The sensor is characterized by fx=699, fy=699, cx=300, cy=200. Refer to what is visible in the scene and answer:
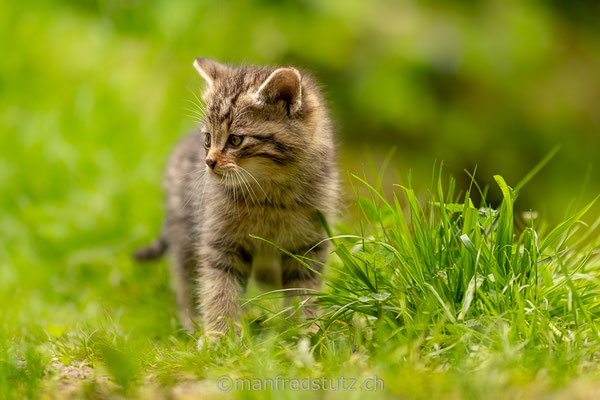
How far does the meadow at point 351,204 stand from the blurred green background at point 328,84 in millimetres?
22

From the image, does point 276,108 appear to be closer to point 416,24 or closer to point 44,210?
point 44,210

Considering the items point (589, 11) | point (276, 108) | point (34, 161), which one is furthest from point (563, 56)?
point (34, 161)

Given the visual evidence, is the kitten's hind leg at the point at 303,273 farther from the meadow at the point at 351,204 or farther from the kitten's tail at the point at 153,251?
the kitten's tail at the point at 153,251

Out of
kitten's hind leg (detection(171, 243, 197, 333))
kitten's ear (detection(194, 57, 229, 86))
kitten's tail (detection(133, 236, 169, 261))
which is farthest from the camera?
kitten's tail (detection(133, 236, 169, 261))

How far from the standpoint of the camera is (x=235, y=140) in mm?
3773

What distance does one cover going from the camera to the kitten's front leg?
12.8 feet

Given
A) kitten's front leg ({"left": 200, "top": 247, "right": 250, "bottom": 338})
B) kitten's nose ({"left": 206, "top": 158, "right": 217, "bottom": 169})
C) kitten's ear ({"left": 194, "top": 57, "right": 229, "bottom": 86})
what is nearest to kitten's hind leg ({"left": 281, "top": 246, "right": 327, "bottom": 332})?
kitten's front leg ({"left": 200, "top": 247, "right": 250, "bottom": 338})

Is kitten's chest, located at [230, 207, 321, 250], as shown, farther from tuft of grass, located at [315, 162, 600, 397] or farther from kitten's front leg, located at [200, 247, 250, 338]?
tuft of grass, located at [315, 162, 600, 397]

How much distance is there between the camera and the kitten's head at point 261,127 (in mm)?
3723

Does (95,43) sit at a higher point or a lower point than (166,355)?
higher

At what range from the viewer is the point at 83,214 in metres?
5.88

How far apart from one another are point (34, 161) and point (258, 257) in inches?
124

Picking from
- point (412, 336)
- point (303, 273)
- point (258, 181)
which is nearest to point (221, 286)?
point (303, 273)

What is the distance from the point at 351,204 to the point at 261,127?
2.83ft
